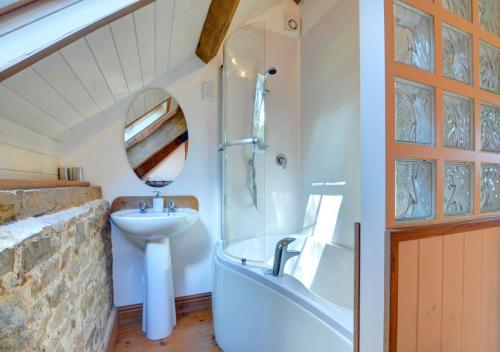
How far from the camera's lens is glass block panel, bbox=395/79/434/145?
659 millimetres

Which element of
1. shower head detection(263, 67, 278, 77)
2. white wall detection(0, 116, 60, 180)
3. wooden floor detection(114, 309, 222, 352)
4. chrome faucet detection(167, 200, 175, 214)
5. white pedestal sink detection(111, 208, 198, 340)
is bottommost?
wooden floor detection(114, 309, 222, 352)

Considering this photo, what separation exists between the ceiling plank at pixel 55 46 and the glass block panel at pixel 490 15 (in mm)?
1190

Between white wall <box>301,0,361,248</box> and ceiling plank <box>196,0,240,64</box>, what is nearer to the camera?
ceiling plank <box>196,0,240,64</box>

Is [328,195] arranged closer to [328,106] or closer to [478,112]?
[328,106]

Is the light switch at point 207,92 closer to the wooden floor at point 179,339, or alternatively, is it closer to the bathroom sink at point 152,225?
the bathroom sink at point 152,225

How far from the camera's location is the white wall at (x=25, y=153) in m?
0.93

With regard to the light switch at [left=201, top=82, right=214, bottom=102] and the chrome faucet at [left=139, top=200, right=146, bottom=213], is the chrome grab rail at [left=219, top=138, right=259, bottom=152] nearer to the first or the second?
the light switch at [left=201, top=82, right=214, bottom=102]

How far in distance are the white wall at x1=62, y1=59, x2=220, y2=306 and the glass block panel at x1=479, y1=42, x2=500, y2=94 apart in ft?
5.29

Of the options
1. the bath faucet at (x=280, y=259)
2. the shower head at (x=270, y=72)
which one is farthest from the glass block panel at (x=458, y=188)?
the shower head at (x=270, y=72)

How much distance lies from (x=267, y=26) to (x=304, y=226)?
177 cm

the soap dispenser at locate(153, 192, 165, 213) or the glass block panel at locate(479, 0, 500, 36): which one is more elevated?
the glass block panel at locate(479, 0, 500, 36)

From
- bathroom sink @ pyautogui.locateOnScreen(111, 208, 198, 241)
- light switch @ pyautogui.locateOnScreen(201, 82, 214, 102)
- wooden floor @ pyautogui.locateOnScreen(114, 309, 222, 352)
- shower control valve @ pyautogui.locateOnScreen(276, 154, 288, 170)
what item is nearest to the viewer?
bathroom sink @ pyautogui.locateOnScreen(111, 208, 198, 241)

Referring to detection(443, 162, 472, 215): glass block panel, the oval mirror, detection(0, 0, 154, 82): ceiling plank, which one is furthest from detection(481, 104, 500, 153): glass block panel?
the oval mirror

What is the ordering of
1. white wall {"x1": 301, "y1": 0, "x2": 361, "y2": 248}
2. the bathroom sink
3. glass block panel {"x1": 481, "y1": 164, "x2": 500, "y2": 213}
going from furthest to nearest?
white wall {"x1": 301, "y1": 0, "x2": 361, "y2": 248}
the bathroom sink
glass block panel {"x1": 481, "y1": 164, "x2": 500, "y2": 213}
